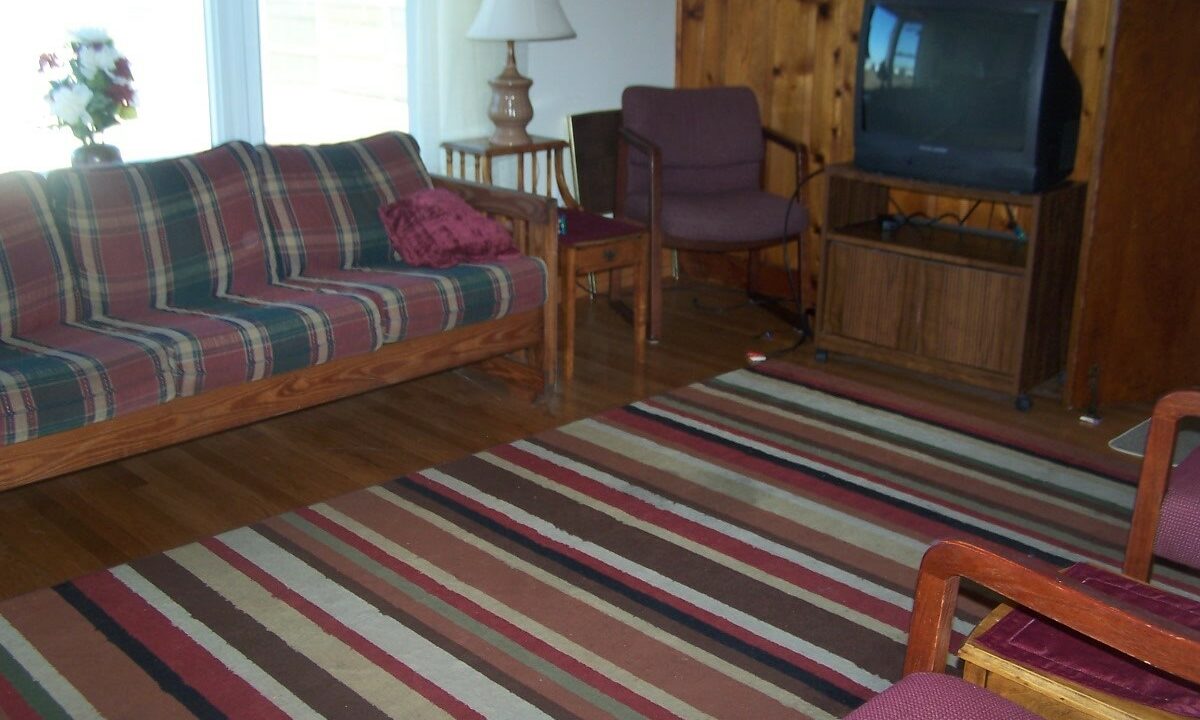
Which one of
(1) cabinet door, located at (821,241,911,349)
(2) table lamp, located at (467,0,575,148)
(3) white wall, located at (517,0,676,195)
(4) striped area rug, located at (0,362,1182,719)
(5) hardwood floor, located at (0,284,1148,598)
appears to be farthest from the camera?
(3) white wall, located at (517,0,676,195)

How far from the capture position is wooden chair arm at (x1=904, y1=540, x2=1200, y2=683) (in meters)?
1.40

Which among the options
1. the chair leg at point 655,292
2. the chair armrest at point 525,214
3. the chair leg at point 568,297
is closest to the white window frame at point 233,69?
the chair armrest at point 525,214

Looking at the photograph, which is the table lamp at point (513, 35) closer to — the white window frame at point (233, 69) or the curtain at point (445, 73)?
the curtain at point (445, 73)

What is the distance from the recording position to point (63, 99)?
10.6ft

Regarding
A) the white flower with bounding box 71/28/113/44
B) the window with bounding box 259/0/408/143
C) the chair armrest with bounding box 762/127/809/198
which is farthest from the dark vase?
the chair armrest with bounding box 762/127/809/198

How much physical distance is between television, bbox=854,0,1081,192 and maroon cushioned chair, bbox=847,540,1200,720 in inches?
92.3

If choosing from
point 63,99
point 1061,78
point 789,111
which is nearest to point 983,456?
point 1061,78

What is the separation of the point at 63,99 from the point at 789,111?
2744 mm

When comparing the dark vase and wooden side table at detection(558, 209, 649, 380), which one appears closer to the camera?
the dark vase

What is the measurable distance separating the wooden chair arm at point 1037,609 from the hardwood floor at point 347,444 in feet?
5.84

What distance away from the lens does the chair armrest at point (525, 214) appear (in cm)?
358

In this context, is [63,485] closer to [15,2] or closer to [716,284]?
[15,2]

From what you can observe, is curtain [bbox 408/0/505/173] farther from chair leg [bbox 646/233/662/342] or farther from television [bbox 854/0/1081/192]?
television [bbox 854/0/1081/192]

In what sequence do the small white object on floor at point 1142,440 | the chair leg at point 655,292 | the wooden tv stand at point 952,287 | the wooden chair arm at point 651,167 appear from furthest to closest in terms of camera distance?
the chair leg at point 655,292
the wooden chair arm at point 651,167
the wooden tv stand at point 952,287
the small white object on floor at point 1142,440
